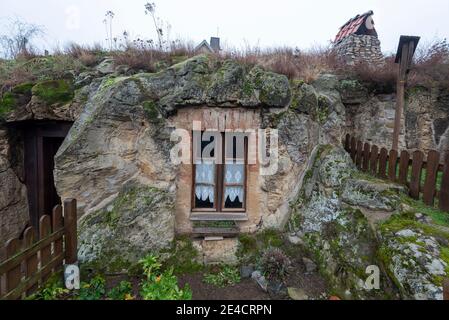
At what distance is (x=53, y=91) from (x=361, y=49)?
7437mm

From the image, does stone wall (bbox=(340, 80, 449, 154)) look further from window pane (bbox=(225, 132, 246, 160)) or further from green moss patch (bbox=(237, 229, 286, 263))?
green moss patch (bbox=(237, 229, 286, 263))

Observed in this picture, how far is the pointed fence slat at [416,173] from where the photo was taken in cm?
389

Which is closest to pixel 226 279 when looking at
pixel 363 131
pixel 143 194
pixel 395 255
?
pixel 143 194

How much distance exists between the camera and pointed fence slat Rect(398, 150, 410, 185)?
4.09 meters

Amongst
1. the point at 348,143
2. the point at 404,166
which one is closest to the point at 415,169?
the point at 404,166

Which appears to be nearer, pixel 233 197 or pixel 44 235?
pixel 44 235

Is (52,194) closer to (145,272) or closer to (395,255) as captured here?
(145,272)

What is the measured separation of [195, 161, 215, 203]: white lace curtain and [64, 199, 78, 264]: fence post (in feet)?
5.99

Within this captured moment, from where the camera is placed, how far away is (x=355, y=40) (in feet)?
23.1

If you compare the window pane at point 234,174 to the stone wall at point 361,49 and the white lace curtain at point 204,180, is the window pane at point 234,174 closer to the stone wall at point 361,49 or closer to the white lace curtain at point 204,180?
the white lace curtain at point 204,180

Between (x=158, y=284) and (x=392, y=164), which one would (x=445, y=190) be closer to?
(x=392, y=164)

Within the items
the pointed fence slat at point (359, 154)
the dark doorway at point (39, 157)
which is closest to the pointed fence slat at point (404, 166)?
the pointed fence slat at point (359, 154)

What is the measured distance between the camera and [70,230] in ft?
11.2

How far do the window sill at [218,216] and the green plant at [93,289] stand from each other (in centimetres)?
152
